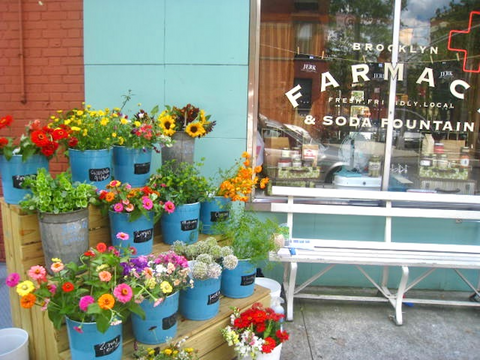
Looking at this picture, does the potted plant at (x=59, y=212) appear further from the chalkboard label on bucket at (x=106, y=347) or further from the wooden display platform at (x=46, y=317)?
the chalkboard label on bucket at (x=106, y=347)

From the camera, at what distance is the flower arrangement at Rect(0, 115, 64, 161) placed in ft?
6.86

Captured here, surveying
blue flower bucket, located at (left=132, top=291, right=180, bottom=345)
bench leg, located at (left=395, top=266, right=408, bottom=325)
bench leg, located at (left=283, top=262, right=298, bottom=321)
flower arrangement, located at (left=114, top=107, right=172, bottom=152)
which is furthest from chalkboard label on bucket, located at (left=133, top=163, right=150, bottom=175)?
bench leg, located at (left=395, top=266, right=408, bottom=325)

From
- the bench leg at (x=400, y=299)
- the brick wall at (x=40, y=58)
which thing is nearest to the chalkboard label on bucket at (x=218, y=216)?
the bench leg at (x=400, y=299)

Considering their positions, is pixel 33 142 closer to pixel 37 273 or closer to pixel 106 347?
pixel 37 273

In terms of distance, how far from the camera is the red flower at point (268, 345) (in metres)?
2.26

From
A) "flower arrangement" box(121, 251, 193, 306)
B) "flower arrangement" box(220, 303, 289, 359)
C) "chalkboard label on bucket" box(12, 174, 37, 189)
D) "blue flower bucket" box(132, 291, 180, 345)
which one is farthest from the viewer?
"flower arrangement" box(220, 303, 289, 359)

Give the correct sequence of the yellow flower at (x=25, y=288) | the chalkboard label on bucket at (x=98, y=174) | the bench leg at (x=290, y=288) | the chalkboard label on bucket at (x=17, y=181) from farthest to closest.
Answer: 1. the bench leg at (x=290, y=288)
2. the chalkboard label on bucket at (x=98, y=174)
3. the chalkboard label on bucket at (x=17, y=181)
4. the yellow flower at (x=25, y=288)

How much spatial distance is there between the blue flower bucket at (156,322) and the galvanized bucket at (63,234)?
0.44 meters

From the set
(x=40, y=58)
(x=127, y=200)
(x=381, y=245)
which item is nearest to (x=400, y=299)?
(x=381, y=245)

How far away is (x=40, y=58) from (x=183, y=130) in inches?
70.8

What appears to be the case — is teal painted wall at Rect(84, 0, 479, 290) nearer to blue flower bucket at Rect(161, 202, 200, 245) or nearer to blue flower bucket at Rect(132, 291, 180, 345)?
blue flower bucket at Rect(161, 202, 200, 245)

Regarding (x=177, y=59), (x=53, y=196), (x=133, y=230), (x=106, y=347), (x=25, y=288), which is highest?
(x=177, y=59)

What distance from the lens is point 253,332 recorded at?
2.32 metres

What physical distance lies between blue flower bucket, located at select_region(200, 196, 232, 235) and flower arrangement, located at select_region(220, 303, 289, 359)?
677mm
